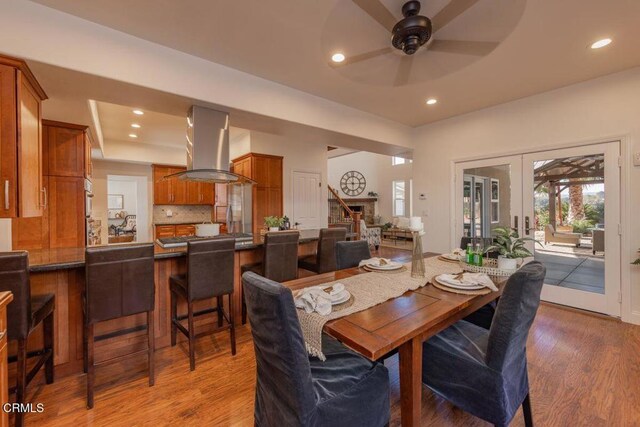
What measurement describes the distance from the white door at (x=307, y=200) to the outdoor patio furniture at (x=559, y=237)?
13.1 ft

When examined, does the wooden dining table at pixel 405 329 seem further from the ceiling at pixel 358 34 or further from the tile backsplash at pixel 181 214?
the tile backsplash at pixel 181 214

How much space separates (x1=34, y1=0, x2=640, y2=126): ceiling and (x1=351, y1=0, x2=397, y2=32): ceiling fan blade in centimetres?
11

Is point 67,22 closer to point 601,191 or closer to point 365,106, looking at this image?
point 365,106

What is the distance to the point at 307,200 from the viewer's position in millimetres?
6004

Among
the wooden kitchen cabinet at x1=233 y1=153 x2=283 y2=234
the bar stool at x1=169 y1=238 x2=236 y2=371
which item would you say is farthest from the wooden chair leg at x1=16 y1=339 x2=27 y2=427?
the wooden kitchen cabinet at x1=233 y1=153 x2=283 y2=234

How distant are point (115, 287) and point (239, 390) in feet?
3.66

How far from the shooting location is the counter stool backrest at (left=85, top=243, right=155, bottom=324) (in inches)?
70.1

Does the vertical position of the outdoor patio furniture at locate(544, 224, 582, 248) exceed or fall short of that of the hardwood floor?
it exceeds it

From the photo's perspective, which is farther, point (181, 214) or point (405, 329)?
point (181, 214)

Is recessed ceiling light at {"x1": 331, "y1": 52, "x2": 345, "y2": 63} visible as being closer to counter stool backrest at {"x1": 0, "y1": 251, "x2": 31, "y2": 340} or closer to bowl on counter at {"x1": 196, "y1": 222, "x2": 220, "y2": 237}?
bowl on counter at {"x1": 196, "y1": 222, "x2": 220, "y2": 237}

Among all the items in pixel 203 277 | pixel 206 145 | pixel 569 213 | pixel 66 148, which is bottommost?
pixel 203 277

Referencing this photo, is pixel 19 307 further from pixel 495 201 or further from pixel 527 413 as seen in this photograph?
pixel 495 201

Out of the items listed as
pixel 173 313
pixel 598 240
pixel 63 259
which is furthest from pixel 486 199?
pixel 63 259

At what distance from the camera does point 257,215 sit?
206 inches
